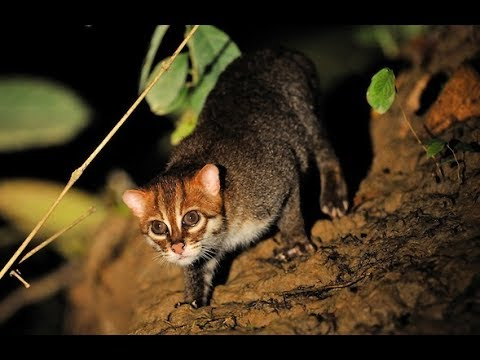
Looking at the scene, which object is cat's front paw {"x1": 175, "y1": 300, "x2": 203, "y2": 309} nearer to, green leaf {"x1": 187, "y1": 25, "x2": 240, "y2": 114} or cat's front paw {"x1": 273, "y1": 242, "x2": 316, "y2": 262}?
cat's front paw {"x1": 273, "y1": 242, "x2": 316, "y2": 262}

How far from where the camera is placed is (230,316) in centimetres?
353

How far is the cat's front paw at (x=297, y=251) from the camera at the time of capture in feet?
13.9

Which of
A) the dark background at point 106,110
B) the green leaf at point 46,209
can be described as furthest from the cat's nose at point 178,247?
the dark background at point 106,110

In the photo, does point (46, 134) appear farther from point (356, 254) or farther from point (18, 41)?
point (18, 41)

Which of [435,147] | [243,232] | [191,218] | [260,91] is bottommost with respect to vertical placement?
[243,232]

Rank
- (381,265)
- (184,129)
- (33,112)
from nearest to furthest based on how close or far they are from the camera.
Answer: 1. (33,112)
2. (381,265)
3. (184,129)

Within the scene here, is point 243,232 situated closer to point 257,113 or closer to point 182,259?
point 182,259

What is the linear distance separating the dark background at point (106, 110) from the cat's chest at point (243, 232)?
4.32 feet

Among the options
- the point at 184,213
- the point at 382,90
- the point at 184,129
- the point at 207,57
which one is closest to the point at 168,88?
the point at 207,57

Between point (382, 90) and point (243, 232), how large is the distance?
172cm

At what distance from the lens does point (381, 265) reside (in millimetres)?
3264

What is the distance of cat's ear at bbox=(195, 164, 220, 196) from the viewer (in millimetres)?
3875

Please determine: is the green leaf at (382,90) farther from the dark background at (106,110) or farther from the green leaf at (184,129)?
the green leaf at (184,129)

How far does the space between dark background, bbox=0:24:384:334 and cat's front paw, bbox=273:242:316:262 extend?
3.80 ft
